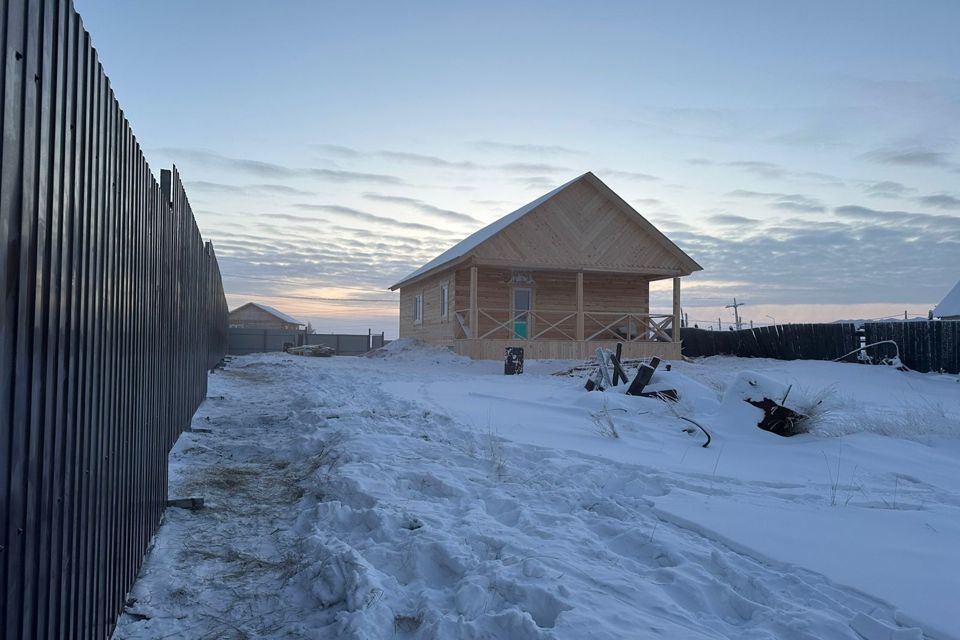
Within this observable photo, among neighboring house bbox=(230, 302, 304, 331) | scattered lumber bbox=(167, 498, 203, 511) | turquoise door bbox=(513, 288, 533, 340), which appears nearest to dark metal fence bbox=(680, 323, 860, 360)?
turquoise door bbox=(513, 288, 533, 340)

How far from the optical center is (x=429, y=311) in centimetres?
2641

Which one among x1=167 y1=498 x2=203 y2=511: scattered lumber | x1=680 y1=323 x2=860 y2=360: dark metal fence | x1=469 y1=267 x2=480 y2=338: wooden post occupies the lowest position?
x1=167 y1=498 x2=203 y2=511: scattered lumber

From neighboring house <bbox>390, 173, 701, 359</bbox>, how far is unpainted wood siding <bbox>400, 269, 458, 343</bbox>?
8cm

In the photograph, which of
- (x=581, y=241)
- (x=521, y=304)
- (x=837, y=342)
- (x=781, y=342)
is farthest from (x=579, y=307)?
(x=837, y=342)

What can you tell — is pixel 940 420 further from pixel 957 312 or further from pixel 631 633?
pixel 957 312

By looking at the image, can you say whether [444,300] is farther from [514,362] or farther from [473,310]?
[514,362]

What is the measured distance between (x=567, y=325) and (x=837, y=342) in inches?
335

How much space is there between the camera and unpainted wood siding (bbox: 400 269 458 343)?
2319 centimetres

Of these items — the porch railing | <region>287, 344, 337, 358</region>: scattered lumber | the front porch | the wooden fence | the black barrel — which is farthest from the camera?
<region>287, 344, 337, 358</region>: scattered lumber

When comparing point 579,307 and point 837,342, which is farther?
point 579,307

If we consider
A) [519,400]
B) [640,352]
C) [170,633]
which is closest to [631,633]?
[170,633]

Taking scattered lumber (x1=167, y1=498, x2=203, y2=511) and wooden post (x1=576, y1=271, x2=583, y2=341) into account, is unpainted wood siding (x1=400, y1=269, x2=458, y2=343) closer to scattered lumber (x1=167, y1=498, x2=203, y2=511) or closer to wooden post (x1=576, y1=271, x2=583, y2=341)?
wooden post (x1=576, y1=271, x2=583, y2=341)

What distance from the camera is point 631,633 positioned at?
9.23 feet

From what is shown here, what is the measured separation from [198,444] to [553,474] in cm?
425
